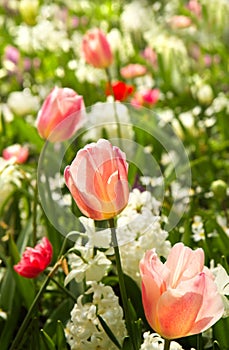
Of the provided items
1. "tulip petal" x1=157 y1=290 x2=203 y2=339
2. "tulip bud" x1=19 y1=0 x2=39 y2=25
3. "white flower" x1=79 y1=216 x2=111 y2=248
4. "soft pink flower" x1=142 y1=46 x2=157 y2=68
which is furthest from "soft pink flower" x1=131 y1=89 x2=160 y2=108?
"tulip petal" x1=157 y1=290 x2=203 y2=339

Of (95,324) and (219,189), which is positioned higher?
(219,189)

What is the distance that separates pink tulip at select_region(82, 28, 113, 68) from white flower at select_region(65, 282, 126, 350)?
0.58 metres

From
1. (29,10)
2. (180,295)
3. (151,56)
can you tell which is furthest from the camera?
(151,56)

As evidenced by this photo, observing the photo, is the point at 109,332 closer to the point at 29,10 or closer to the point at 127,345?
the point at 127,345

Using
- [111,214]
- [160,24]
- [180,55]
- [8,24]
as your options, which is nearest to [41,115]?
[111,214]

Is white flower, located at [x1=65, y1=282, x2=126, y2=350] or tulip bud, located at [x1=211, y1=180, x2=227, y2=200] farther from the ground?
tulip bud, located at [x1=211, y1=180, x2=227, y2=200]

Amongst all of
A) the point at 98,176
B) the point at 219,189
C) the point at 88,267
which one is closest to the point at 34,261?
the point at 88,267

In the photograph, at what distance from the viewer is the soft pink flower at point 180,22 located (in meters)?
2.18

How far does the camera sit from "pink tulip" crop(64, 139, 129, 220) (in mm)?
647

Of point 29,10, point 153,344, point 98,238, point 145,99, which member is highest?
point 29,10

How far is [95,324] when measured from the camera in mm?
827

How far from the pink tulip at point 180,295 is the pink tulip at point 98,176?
6 centimetres

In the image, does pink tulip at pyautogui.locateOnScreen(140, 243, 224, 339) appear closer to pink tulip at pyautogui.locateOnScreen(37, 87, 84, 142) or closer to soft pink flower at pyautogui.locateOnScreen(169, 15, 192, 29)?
pink tulip at pyautogui.locateOnScreen(37, 87, 84, 142)

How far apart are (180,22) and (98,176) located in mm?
1606
